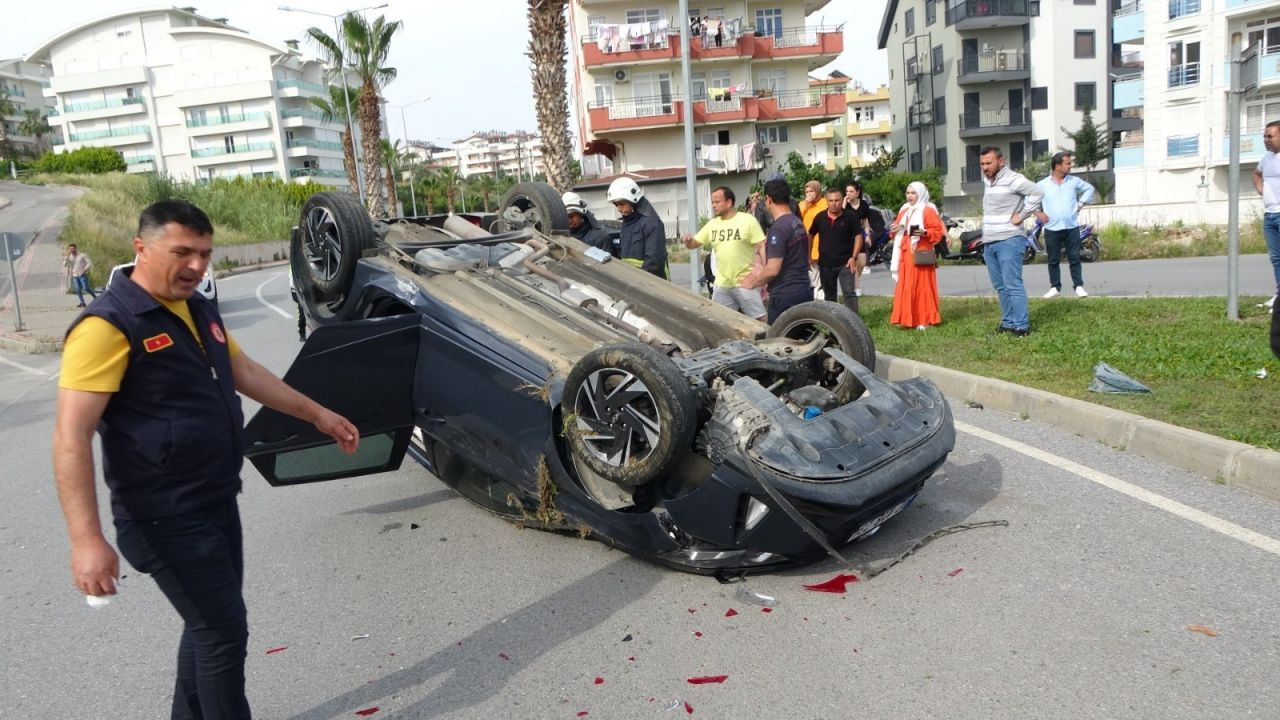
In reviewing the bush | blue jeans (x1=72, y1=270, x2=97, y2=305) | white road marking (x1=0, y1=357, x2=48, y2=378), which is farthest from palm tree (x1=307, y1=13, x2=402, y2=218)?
the bush

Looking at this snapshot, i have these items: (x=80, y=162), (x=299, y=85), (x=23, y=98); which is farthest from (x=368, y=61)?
(x=23, y=98)

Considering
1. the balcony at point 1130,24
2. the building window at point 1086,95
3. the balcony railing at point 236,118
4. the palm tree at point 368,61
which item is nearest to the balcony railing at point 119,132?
the balcony railing at point 236,118

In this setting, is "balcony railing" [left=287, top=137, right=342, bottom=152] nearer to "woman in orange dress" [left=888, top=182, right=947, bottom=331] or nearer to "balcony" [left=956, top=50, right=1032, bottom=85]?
"balcony" [left=956, top=50, right=1032, bottom=85]

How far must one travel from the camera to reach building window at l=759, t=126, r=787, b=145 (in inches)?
1849

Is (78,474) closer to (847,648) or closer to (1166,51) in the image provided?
(847,648)

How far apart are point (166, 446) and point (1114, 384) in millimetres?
5937

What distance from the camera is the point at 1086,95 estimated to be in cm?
4850

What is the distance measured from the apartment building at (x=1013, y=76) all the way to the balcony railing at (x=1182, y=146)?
10089 mm

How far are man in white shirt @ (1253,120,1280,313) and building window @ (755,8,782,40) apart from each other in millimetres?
40684

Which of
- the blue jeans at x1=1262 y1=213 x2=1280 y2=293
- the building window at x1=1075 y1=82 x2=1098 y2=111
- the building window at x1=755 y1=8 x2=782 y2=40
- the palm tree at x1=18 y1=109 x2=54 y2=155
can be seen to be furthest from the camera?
the palm tree at x1=18 y1=109 x2=54 y2=155

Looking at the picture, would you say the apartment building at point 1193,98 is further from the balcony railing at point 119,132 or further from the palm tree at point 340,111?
the balcony railing at point 119,132

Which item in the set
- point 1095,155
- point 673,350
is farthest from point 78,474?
point 1095,155

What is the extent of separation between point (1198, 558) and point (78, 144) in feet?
326

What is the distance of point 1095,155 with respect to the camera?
45281 millimetres
